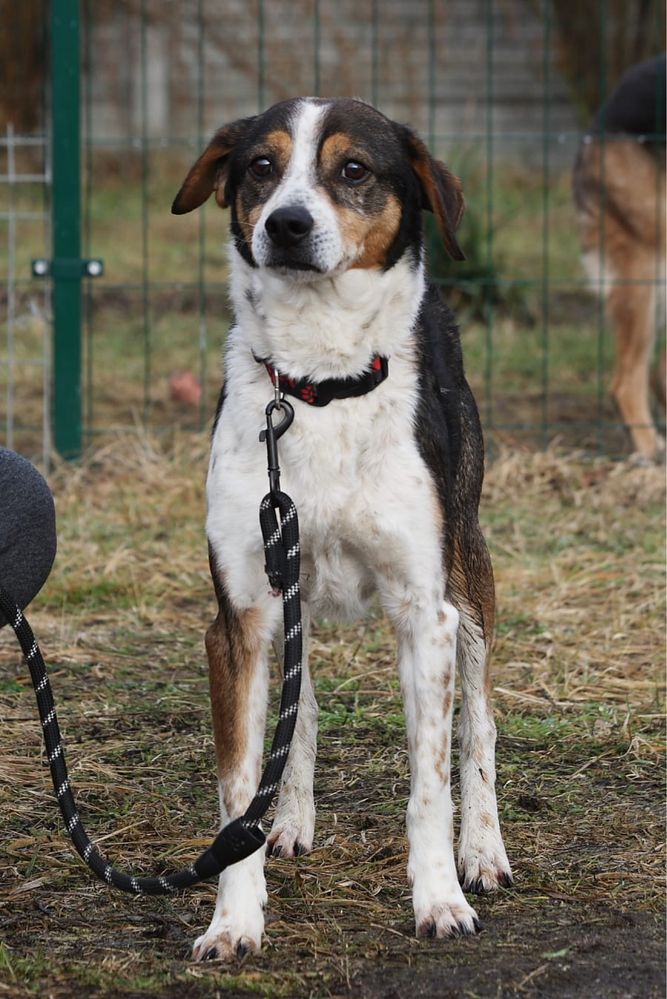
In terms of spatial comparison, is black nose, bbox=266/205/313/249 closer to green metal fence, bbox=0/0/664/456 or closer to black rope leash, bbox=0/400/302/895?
black rope leash, bbox=0/400/302/895

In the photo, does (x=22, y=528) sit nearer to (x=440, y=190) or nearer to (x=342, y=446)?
(x=342, y=446)

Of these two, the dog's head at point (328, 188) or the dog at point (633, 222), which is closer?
the dog's head at point (328, 188)

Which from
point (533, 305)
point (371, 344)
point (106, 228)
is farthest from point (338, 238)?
point (106, 228)

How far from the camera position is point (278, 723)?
2514 millimetres

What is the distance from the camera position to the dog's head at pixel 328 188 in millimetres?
2629

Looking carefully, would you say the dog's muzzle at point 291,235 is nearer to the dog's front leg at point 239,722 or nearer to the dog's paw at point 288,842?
the dog's front leg at point 239,722

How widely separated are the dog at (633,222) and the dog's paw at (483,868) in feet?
11.6

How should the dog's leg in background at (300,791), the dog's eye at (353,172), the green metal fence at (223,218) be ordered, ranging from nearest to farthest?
the dog's eye at (353,172) < the dog's leg in background at (300,791) < the green metal fence at (223,218)

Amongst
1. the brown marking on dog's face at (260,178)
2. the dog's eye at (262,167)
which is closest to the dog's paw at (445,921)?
the brown marking on dog's face at (260,178)

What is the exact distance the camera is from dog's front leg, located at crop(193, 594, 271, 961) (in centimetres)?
253

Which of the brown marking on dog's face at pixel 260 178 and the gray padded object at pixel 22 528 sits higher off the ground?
the brown marking on dog's face at pixel 260 178

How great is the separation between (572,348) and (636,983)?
5.83 metres

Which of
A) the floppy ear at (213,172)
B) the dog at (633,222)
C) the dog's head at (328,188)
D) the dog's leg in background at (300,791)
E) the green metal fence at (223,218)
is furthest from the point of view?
the dog at (633,222)

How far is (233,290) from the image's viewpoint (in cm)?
284
